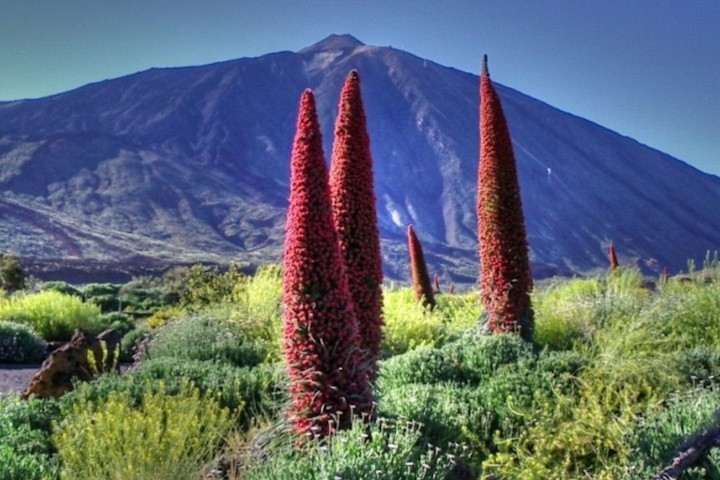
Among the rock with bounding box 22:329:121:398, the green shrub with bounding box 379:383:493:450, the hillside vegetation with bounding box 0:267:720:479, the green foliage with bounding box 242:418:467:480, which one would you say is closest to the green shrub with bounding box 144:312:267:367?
the hillside vegetation with bounding box 0:267:720:479

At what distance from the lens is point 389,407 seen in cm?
618

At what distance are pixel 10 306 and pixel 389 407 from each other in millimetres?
12015

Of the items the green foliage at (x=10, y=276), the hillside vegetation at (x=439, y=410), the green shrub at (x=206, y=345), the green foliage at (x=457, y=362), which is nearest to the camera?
the hillside vegetation at (x=439, y=410)

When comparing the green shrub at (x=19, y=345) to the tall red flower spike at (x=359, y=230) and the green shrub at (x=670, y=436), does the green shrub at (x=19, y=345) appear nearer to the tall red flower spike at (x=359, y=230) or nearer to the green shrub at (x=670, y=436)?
the tall red flower spike at (x=359, y=230)

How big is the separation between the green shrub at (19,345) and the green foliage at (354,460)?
911 cm

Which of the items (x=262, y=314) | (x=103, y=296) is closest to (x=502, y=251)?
(x=262, y=314)

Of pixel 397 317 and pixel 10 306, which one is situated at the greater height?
pixel 397 317

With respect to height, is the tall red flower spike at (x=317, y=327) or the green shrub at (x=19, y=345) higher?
the tall red flower spike at (x=317, y=327)

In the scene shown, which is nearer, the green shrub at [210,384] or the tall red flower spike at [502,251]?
the green shrub at [210,384]

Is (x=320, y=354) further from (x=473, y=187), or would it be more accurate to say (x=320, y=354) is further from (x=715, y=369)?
(x=473, y=187)

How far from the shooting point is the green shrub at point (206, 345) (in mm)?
9359

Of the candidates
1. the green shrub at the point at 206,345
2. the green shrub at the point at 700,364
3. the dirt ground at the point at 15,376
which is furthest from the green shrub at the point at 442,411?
the dirt ground at the point at 15,376

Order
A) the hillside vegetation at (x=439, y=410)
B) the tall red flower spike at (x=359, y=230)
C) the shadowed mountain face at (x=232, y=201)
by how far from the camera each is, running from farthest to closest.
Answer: the shadowed mountain face at (x=232, y=201) → the tall red flower spike at (x=359, y=230) → the hillside vegetation at (x=439, y=410)

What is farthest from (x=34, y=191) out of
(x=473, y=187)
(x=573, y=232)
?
(x=573, y=232)
